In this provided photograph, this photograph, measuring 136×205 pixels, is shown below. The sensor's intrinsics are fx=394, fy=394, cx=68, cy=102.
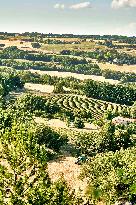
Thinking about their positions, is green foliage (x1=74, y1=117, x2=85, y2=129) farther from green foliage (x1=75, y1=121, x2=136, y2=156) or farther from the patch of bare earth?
the patch of bare earth

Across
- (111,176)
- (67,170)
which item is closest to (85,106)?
(67,170)

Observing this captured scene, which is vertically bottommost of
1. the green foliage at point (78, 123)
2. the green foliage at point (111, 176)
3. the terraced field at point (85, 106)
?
the terraced field at point (85, 106)

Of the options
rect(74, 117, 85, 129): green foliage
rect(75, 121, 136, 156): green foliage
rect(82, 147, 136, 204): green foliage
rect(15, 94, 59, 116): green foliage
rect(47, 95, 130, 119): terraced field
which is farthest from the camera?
rect(47, 95, 130, 119): terraced field

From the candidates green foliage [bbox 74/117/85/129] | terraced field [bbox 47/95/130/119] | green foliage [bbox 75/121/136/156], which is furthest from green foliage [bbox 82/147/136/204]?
terraced field [bbox 47/95/130/119]

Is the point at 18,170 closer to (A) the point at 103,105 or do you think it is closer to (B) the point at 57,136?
(B) the point at 57,136

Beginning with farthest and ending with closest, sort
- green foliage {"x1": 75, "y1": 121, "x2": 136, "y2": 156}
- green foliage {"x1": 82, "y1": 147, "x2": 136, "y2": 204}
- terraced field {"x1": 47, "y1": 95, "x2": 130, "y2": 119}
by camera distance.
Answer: terraced field {"x1": 47, "y1": 95, "x2": 130, "y2": 119} → green foliage {"x1": 75, "y1": 121, "x2": 136, "y2": 156} → green foliage {"x1": 82, "y1": 147, "x2": 136, "y2": 204}

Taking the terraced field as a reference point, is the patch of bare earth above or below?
above

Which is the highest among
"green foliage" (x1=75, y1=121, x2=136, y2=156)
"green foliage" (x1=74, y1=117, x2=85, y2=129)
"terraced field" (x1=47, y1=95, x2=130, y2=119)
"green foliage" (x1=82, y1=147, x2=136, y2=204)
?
"green foliage" (x1=82, y1=147, x2=136, y2=204)

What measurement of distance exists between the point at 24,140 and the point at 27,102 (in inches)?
4199

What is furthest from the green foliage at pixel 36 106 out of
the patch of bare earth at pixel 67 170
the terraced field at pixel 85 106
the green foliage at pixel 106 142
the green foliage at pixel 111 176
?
the green foliage at pixel 111 176

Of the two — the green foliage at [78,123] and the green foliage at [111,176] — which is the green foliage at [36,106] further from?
the green foliage at [111,176]

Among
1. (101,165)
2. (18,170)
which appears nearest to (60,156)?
(101,165)

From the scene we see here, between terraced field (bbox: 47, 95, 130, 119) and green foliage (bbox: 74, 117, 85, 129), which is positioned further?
terraced field (bbox: 47, 95, 130, 119)

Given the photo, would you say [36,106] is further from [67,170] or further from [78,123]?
[67,170]
